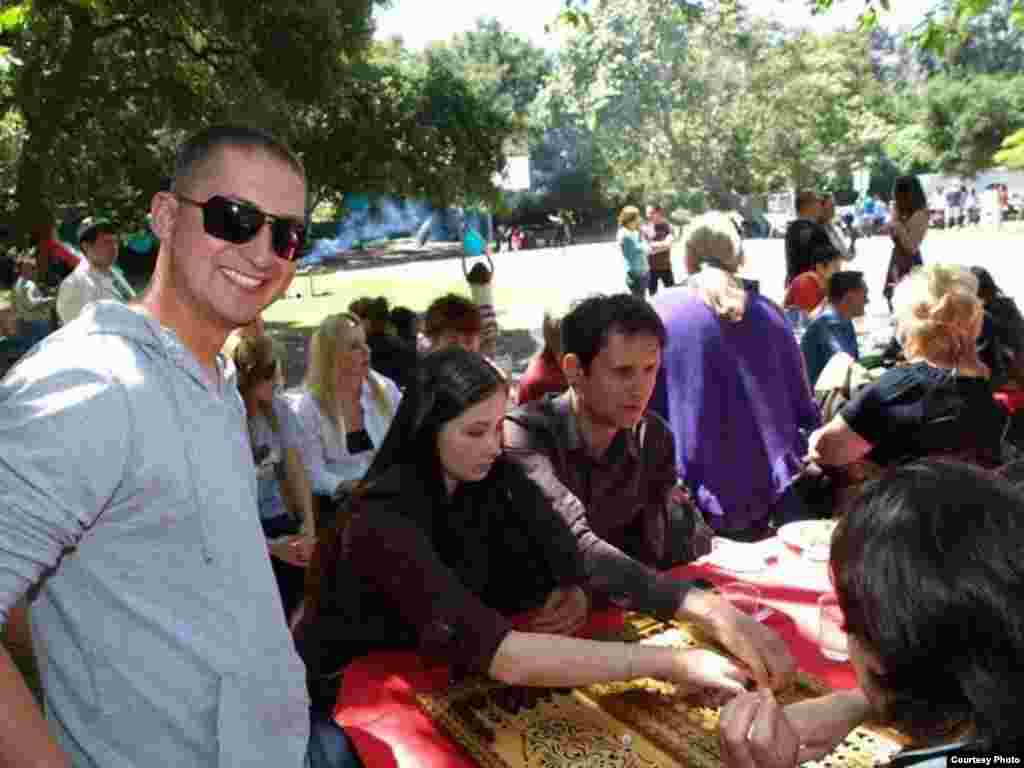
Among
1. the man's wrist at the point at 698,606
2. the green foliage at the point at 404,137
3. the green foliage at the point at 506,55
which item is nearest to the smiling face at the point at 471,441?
the man's wrist at the point at 698,606

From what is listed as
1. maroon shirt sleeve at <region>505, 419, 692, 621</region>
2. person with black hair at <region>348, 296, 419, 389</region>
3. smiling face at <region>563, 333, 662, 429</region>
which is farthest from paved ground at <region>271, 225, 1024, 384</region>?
maroon shirt sleeve at <region>505, 419, 692, 621</region>

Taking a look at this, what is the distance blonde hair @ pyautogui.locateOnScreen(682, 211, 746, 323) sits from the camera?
3559 millimetres

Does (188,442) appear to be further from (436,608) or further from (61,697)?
(436,608)

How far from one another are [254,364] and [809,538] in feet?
9.22

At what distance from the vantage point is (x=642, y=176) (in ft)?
131

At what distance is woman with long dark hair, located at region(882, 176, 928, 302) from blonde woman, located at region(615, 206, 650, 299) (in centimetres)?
536

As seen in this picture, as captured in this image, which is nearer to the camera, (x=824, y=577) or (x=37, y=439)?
(x=37, y=439)

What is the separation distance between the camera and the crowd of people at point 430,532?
1.14m

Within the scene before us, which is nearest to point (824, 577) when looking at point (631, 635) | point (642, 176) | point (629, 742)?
point (631, 635)

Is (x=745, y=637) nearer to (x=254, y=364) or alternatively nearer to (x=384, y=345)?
(x=254, y=364)

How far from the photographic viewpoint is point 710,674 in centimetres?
175

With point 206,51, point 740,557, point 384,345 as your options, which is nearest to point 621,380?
point 740,557

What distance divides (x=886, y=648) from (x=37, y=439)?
3.78 feet

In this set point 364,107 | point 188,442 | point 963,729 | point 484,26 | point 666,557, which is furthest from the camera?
point 484,26
